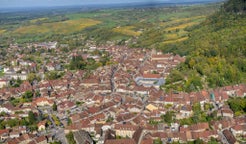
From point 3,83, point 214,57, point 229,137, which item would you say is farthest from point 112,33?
point 229,137

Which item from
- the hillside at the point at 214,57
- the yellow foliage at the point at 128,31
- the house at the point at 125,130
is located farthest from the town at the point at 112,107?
the yellow foliage at the point at 128,31

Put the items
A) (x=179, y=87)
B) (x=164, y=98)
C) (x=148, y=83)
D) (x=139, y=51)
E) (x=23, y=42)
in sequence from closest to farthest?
1. (x=164, y=98)
2. (x=179, y=87)
3. (x=148, y=83)
4. (x=139, y=51)
5. (x=23, y=42)

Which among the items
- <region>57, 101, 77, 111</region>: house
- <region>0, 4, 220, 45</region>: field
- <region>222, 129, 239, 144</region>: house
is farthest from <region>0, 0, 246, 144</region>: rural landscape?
<region>0, 4, 220, 45</region>: field

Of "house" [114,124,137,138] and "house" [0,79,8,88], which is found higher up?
"house" [114,124,137,138]

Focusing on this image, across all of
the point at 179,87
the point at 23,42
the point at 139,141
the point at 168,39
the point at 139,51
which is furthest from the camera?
the point at 23,42

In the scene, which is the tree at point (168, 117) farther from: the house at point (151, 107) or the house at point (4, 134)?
the house at point (4, 134)

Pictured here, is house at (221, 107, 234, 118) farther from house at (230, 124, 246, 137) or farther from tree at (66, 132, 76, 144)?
tree at (66, 132, 76, 144)

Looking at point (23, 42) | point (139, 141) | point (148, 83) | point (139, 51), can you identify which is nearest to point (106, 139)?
point (139, 141)

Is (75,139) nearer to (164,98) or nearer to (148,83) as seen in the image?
(164,98)
